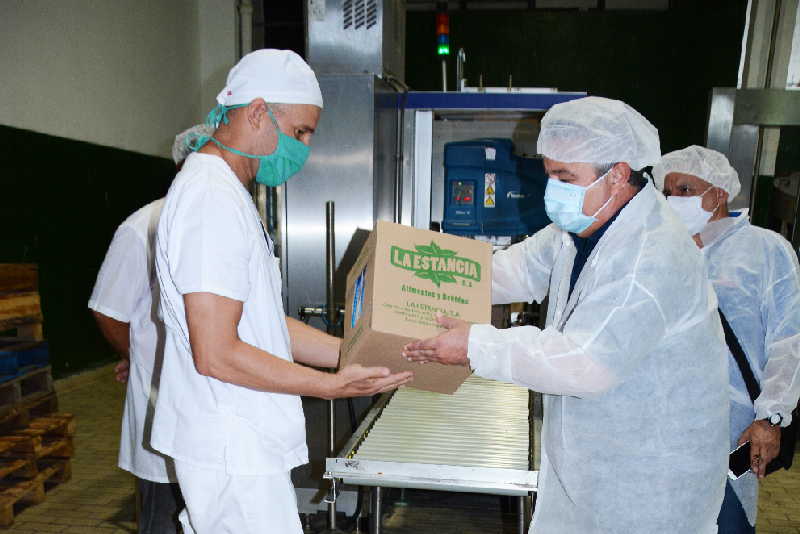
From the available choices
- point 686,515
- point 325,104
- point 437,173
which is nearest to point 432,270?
point 686,515

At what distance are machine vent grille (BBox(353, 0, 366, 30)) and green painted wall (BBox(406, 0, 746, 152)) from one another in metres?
5.38

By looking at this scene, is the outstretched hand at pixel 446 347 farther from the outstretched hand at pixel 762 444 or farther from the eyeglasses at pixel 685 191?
the eyeglasses at pixel 685 191

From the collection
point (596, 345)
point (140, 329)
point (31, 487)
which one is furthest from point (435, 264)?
point (31, 487)

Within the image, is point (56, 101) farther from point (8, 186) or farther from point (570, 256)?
point (570, 256)

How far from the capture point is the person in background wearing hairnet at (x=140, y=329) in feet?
5.96

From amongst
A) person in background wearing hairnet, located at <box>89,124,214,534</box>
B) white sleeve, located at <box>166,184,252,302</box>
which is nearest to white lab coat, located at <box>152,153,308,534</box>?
white sleeve, located at <box>166,184,252,302</box>

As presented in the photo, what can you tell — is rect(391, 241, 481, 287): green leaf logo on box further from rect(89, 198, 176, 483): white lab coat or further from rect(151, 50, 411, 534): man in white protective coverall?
rect(89, 198, 176, 483): white lab coat

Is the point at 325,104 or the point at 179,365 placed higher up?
the point at 325,104

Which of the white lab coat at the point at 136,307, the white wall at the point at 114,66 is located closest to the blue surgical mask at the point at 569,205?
the white lab coat at the point at 136,307

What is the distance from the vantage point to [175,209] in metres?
1.18

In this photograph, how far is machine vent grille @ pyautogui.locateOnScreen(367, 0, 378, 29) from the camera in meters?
2.69

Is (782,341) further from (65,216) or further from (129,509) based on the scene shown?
(65,216)

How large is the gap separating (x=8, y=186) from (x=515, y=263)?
424 centimetres

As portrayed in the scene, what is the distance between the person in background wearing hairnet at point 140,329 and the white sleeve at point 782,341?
1913 millimetres
